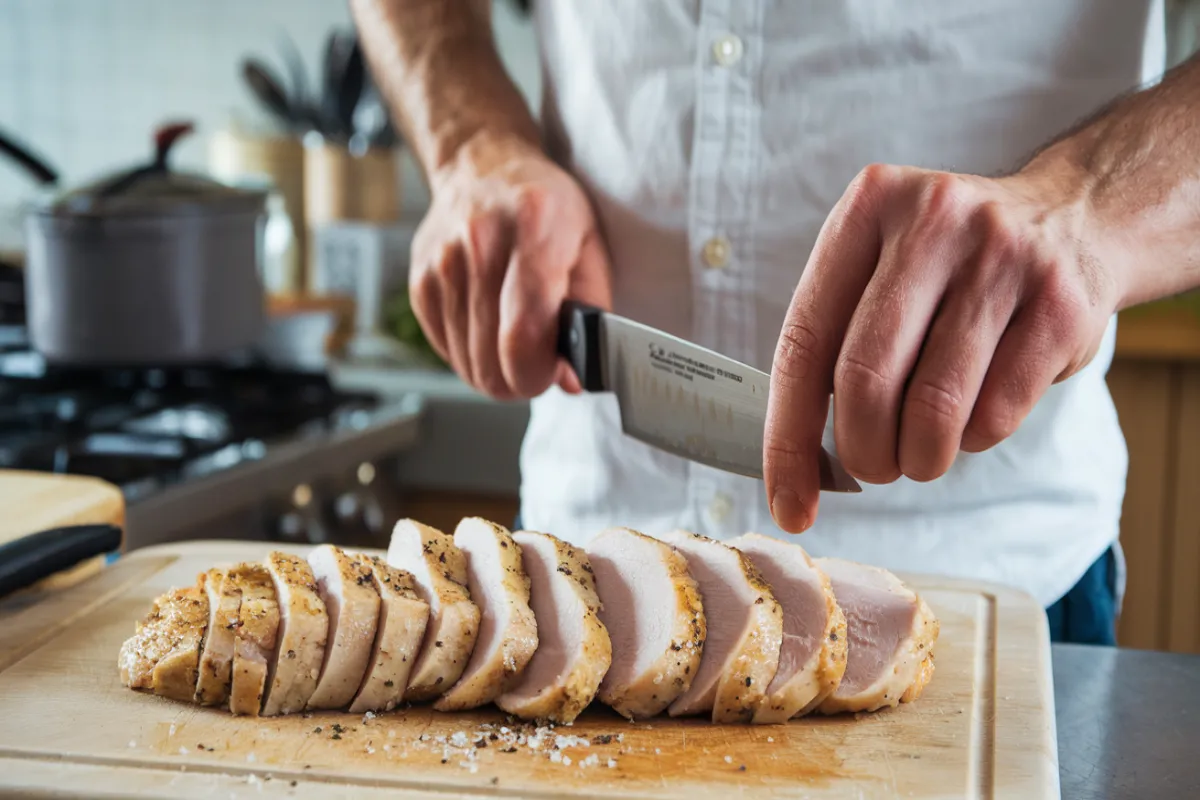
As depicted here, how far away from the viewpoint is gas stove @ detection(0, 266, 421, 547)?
7.04 ft

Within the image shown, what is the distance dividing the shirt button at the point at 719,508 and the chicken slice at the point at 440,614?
1.35 ft

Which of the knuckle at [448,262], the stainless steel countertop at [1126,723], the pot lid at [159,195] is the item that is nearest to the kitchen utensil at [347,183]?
the pot lid at [159,195]

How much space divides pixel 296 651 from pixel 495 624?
20 centimetres

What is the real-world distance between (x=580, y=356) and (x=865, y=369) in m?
0.54

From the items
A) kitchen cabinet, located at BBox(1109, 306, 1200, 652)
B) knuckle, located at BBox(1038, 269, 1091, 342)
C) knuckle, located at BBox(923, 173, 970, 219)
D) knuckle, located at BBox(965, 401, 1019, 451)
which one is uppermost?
knuckle, located at BBox(923, 173, 970, 219)

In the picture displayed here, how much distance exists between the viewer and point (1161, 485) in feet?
11.0

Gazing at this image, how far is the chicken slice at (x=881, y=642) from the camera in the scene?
123 centimetres

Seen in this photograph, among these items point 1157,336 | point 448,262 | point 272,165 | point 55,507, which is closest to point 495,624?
point 448,262

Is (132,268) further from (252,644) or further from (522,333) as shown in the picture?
(252,644)

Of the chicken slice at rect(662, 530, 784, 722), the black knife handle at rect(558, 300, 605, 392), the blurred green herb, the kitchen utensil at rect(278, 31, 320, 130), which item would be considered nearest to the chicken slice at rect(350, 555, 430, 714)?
the chicken slice at rect(662, 530, 784, 722)

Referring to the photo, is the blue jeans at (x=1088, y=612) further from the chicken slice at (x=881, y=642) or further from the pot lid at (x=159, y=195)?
the pot lid at (x=159, y=195)

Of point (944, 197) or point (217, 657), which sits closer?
point (944, 197)

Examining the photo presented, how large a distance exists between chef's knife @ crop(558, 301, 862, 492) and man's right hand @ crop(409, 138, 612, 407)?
5cm

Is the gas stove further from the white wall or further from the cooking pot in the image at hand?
the white wall
